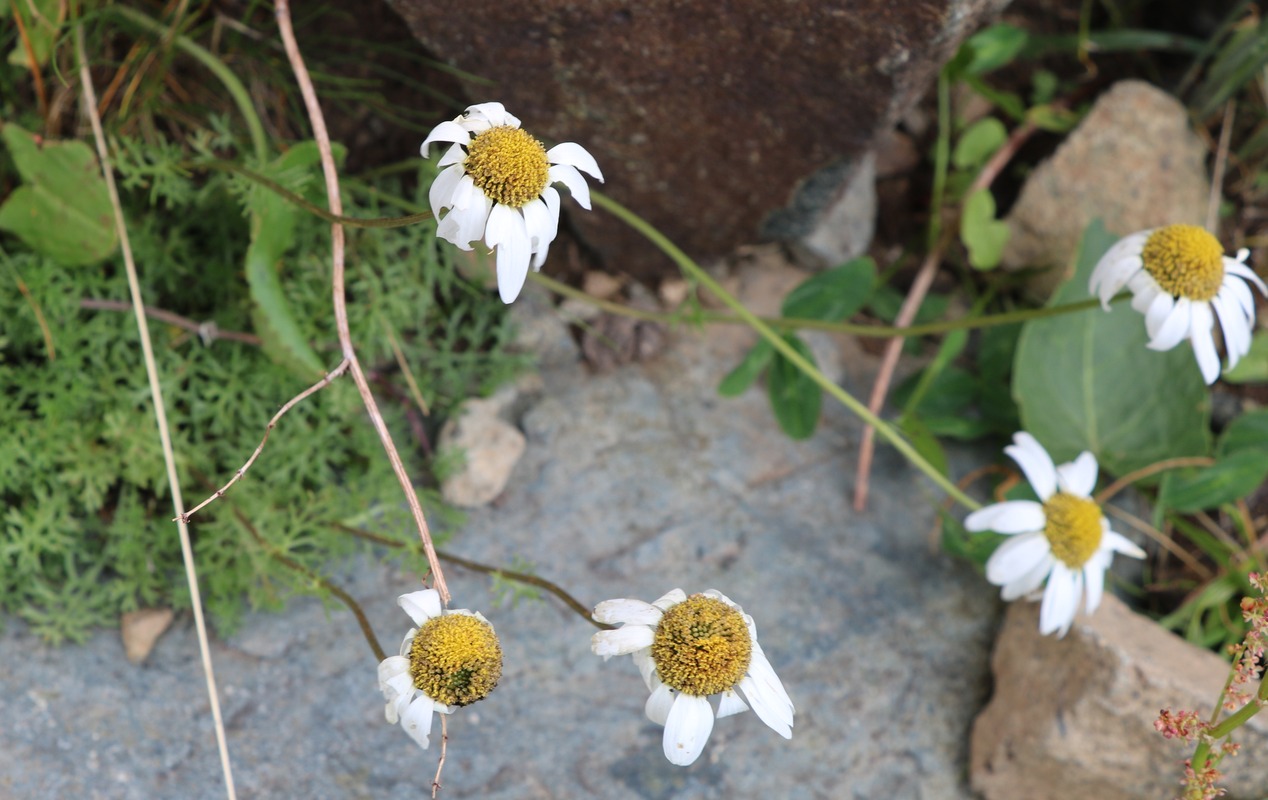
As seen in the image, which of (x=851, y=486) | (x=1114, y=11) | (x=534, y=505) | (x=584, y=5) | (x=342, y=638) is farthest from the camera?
(x=1114, y=11)

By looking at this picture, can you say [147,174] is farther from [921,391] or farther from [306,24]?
[921,391]

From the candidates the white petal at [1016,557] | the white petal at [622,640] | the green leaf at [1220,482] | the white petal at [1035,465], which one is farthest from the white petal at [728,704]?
the green leaf at [1220,482]

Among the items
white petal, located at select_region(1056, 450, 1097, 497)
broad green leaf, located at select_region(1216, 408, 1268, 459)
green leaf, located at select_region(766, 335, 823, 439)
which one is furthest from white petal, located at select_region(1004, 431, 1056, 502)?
broad green leaf, located at select_region(1216, 408, 1268, 459)

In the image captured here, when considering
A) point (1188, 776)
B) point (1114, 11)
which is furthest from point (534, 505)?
point (1114, 11)

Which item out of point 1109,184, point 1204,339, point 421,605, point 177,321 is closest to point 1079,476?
point 1204,339

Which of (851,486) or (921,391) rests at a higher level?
(921,391)

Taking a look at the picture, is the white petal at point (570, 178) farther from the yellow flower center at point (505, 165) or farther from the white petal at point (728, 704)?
the white petal at point (728, 704)
